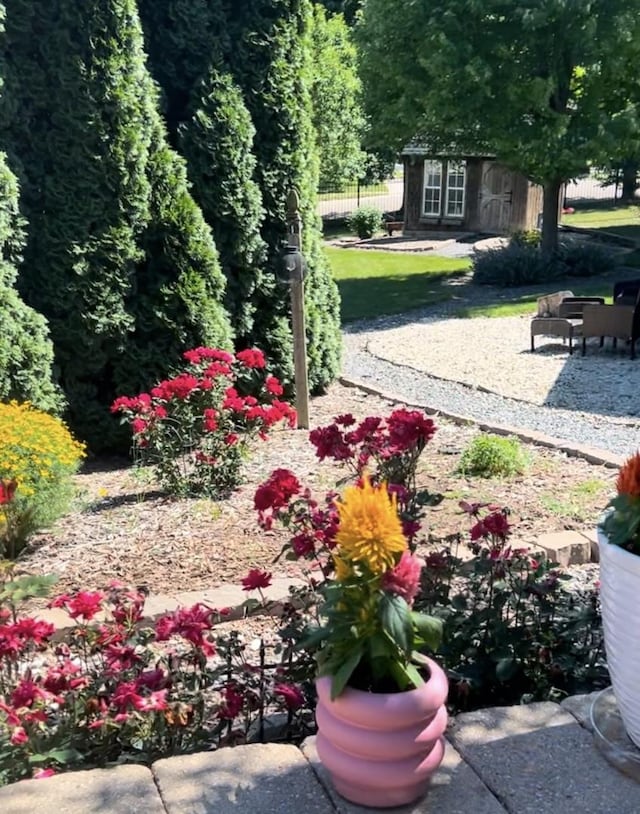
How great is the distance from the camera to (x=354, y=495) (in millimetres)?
1866

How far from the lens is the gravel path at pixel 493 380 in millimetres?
7219

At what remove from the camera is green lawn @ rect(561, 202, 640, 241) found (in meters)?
25.5

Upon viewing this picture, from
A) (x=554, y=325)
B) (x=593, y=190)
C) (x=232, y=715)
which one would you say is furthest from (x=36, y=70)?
(x=593, y=190)

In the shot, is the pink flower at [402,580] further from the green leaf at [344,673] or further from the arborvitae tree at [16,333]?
the arborvitae tree at [16,333]

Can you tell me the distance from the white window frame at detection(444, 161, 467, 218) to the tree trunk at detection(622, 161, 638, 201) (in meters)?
7.83

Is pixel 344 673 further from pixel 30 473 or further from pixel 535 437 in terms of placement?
pixel 535 437

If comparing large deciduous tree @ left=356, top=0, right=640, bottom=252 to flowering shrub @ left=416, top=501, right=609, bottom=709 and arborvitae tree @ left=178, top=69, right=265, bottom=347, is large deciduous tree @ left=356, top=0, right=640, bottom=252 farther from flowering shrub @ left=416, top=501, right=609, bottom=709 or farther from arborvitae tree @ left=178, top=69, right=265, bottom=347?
flowering shrub @ left=416, top=501, right=609, bottom=709

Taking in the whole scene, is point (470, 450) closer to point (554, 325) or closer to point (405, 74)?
point (554, 325)

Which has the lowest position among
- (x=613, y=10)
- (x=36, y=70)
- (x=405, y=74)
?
(x=36, y=70)

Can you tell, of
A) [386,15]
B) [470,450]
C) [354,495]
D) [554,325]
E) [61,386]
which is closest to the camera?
[354,495]

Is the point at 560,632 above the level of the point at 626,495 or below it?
below

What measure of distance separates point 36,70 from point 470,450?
3.86 metres

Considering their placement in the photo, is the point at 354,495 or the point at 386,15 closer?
the point at 354,495

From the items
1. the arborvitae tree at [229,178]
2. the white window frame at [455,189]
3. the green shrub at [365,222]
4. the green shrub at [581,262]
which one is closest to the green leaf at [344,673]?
the arborvitae tree at [229,178]
